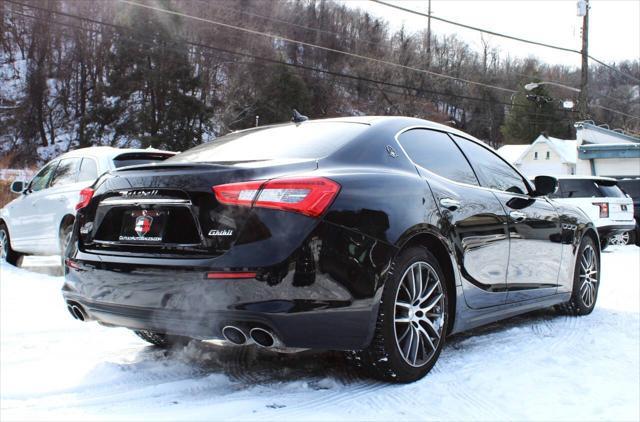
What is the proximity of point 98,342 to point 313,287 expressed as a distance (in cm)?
210

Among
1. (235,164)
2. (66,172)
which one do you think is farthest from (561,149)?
(235,164)

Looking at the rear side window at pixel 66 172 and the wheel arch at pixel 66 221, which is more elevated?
the rear side window at pixel 66 172

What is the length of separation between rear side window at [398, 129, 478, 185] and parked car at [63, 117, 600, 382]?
0.01 meters

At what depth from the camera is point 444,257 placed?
355cm

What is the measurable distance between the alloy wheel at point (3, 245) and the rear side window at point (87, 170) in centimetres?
271

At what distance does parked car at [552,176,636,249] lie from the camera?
541 inches

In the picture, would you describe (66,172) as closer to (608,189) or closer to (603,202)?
(603,202)

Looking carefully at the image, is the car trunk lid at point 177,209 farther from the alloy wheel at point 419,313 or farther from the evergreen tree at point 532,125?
the evergreen tree at point 532,125

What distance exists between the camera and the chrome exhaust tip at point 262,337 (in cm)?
273

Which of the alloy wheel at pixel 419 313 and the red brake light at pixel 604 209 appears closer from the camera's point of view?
the alloy wheel at pixel 419 313

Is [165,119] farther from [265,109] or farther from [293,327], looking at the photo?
[293,327]

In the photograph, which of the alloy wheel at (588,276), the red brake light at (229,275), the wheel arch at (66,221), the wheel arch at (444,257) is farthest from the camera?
the wheel arch at (66,221)

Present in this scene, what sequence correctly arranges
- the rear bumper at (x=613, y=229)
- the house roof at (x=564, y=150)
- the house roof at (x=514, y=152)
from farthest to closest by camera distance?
the house roof at (x=514, y=152), the house roof at (x=564, y=150), the rear bumper at (x=613, y=229)

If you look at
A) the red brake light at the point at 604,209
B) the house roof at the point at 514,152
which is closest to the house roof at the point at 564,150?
the house roof at the point at 514,152
